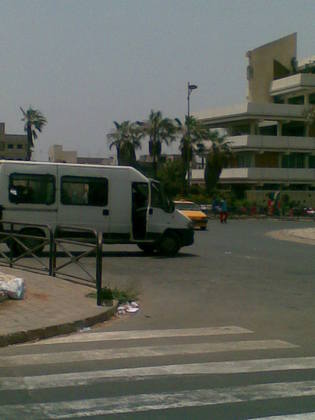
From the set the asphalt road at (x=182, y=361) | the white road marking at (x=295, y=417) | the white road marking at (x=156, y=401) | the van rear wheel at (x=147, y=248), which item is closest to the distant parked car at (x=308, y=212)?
the van rear wheel at (x=147, y=248)

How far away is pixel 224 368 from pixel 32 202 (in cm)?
1307

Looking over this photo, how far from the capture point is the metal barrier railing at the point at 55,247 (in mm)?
12906

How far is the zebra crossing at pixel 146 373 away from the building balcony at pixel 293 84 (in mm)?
56575

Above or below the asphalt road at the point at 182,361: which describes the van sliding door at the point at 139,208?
above

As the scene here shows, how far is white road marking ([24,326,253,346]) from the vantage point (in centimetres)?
938

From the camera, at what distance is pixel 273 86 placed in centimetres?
6819

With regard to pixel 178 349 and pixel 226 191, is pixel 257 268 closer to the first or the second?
pixel 178 349

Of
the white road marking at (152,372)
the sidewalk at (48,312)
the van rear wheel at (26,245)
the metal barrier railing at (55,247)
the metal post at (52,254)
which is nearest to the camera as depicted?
the white road marking at (152,372)

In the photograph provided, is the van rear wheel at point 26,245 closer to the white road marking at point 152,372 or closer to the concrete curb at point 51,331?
the concrete curb at point 51,331

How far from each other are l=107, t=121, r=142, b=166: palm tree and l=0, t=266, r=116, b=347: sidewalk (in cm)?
5544

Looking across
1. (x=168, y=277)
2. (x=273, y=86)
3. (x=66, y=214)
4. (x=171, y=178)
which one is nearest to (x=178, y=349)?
(x=168, y=277)

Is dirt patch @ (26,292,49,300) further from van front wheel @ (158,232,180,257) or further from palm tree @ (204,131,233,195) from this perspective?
palm tree @ (204,131,233,195)

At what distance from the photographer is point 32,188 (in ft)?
65.4

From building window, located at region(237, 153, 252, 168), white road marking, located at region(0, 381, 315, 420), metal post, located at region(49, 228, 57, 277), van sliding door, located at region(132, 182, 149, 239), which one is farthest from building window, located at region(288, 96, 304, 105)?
white road marking, located at region(0, 381, 315, 420)
